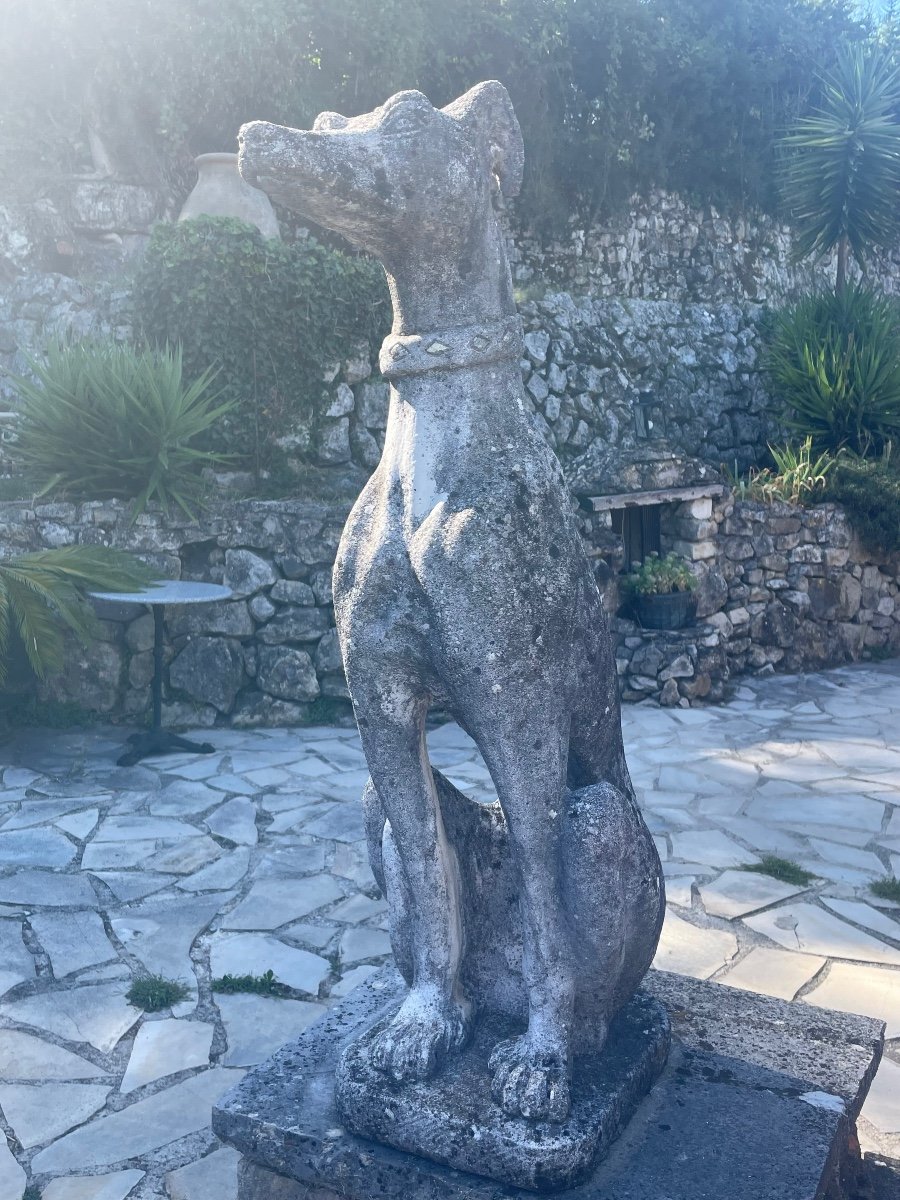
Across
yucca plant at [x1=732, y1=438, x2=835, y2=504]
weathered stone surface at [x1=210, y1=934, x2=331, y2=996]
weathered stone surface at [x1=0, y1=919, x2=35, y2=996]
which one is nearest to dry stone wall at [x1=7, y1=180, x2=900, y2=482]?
yucca plant at [x1=732, y1=438, x2=835, y2=504]

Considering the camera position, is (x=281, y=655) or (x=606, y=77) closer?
(x=281, y=655)

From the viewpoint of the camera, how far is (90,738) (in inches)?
265

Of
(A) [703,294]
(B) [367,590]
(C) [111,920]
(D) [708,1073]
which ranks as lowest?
(C) [111,920]

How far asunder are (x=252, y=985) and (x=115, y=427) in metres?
4.51

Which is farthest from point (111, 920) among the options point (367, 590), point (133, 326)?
point (133, 326)

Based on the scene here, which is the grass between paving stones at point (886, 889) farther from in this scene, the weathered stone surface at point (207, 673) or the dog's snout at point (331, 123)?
the weathered stone surface at point (207, 673)

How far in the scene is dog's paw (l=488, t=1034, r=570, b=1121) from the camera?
1.96 metres

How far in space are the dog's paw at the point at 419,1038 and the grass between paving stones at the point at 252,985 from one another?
5.57ft

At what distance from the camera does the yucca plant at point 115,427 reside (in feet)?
23.7

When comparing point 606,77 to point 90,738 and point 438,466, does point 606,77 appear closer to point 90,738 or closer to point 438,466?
point 90,738

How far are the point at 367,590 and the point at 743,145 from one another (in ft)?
46.8

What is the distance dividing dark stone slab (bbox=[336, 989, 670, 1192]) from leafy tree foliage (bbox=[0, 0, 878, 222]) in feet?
35.7

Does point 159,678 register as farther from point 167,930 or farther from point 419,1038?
point 419,1038

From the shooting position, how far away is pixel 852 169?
11594 mm
